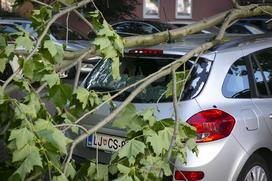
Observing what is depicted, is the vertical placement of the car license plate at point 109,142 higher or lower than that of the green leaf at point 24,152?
lower

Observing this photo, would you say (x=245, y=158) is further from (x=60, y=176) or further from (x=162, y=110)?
(x=60, y=176)

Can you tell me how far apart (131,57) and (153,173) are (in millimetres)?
1608

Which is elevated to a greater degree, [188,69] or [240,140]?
[188,69]

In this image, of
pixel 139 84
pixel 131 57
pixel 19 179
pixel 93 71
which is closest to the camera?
pixel 19 179

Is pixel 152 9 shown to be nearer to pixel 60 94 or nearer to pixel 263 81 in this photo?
pixel 263 81

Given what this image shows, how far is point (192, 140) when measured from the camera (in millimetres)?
3299

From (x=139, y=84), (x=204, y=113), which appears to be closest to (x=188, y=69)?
(x=204, y=113)

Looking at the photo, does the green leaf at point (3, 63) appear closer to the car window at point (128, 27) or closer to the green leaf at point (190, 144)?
the green leaf at point (190, 144)

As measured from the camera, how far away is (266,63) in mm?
4727

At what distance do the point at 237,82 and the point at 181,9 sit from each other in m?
22.9

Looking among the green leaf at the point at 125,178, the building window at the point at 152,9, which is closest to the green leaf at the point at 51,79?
the green leaf at the point at 125,178

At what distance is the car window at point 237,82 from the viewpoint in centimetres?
425

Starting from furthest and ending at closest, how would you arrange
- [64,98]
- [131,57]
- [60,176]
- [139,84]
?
[131,57] → [139,84] → [64,98] → [60,176]

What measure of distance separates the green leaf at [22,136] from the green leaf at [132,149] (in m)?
0.51
